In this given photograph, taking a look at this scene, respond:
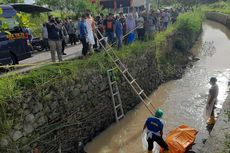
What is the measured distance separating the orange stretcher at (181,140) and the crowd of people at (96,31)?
5137 millimetres

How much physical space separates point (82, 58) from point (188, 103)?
580cm

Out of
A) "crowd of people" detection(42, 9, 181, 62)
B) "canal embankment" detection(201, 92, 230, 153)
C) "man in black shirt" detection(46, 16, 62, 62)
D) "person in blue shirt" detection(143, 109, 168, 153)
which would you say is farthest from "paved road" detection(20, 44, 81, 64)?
"canal embankment" detection(201, 92, 230, 153)

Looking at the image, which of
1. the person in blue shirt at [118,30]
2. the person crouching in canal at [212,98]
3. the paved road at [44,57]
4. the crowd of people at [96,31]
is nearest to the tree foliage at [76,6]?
the crowd of people at [96,31]

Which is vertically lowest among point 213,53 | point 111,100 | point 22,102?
point 213,53

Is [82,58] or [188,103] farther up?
[82,58]

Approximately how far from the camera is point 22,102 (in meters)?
8.98

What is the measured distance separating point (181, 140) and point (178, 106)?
5908mm

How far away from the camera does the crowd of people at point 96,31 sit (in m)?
12.9

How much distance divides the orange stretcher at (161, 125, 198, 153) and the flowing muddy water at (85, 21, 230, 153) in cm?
185

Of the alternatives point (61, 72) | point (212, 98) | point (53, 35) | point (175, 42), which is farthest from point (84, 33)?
point (175, 42)

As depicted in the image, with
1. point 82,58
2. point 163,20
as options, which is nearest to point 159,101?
point 82,58

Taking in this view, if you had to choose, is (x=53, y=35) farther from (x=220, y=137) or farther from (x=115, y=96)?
(x=220, y=137)

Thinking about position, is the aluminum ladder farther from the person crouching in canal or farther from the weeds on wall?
the weeds on wall

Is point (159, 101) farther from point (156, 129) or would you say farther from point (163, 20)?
point (163, 20)
